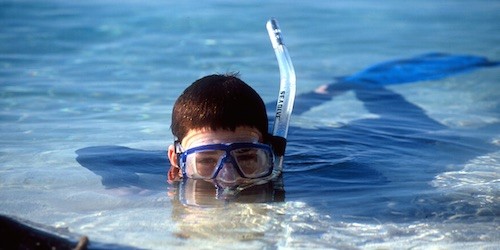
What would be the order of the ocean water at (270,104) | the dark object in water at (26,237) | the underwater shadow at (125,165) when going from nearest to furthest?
the dark object in water at (26,237), the ocean water at (270,104), the underwater shadow at (125,165)

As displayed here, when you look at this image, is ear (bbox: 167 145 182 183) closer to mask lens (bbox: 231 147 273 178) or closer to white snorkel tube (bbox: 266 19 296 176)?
mask lens (bbox: 231 147 273 178)

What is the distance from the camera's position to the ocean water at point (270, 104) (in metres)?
3.31

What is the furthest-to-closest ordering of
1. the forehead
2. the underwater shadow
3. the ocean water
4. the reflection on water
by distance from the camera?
the underwater shadow → the forehead → the ocean water → the reflection on water

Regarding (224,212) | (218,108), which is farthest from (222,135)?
(224,212)

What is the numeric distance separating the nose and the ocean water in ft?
0.38

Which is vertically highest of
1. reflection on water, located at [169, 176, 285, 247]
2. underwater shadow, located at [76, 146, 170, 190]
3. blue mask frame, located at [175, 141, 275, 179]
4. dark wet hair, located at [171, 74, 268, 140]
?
dark wet hair, located at [171, 74, 268, 140]

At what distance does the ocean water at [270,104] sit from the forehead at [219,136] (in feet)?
0.84

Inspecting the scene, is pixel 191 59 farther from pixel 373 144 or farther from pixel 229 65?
pixel 373 144

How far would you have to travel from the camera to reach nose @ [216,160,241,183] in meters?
3.66

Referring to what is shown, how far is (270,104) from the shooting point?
6.48 metres

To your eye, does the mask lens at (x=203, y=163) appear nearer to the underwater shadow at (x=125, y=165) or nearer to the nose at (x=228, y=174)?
the nose at (x=228, y=174)

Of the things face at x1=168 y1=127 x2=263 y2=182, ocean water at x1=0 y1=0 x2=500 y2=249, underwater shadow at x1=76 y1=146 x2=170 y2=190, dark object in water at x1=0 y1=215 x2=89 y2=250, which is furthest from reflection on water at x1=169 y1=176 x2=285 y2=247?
dark object in water at x1=0 y1=215 x2=89 y2=250

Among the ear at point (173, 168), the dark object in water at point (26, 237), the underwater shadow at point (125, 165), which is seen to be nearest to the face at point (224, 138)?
the ear at point (173, 168)

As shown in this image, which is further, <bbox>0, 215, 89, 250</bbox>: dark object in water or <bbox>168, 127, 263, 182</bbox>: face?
<bbox>168, 127, 263, 182</bbox>: face
